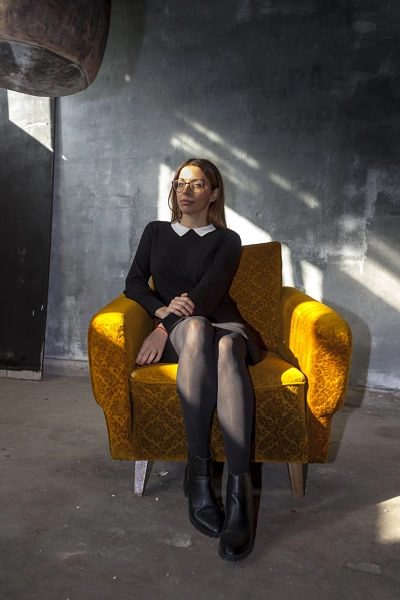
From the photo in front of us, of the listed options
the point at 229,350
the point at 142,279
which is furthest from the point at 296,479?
the point at 142,279

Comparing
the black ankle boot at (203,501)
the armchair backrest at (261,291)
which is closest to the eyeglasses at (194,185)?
the armchair backrest at (261,291)

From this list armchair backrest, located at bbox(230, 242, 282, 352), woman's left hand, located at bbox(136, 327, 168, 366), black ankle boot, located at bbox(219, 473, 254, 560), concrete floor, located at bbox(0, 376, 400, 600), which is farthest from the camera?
armchair backrest, located at bbox(230, 242, 282, 352)

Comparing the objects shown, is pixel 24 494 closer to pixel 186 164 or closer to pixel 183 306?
pixel 183 306

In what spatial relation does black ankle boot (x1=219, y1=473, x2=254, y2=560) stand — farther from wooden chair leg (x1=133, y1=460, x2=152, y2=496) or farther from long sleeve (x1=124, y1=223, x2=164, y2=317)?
long sleeve (x1=124, y1=223, x2=164, y2=317)

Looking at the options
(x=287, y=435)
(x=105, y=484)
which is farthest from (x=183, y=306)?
(x=105, y=484)

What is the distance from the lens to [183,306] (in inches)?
77.4

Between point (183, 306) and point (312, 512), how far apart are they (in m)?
0.82

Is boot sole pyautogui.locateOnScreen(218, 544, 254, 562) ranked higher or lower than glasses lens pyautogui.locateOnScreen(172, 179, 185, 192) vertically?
lower

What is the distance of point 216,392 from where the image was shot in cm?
173

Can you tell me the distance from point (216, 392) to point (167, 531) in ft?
1.44

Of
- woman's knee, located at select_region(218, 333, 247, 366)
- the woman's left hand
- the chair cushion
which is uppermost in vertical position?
woman's knee, located at select_region(218, 333, 247, 366)

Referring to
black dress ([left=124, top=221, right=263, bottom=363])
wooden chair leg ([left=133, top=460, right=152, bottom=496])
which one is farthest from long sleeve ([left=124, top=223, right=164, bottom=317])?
wooden chair leg ([left=133, top=460, right=152, bottom=496])

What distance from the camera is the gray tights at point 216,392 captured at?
A: 165 centimetres

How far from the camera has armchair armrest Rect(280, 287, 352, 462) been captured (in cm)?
179
